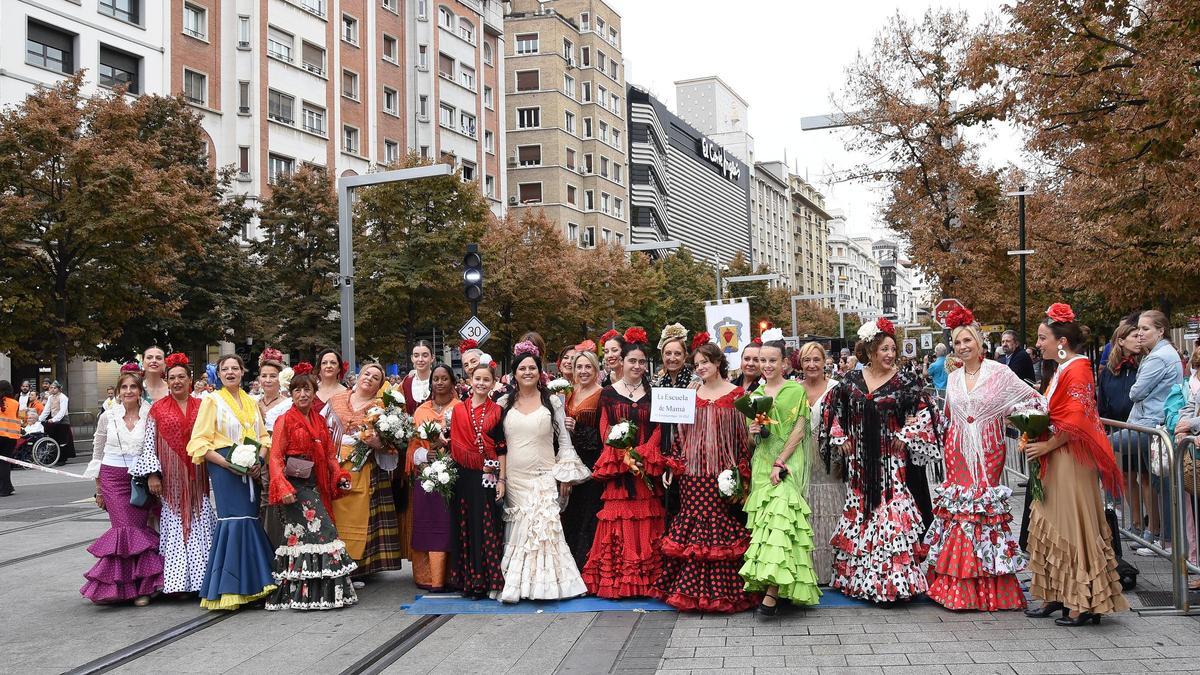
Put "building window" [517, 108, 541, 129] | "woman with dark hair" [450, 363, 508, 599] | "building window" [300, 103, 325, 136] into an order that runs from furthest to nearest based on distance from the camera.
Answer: "building window" [517, 108, 541, 129] < "building window" [300, 103, 325, 136] < "woman with dark hair" [450, 363, 508, 599]

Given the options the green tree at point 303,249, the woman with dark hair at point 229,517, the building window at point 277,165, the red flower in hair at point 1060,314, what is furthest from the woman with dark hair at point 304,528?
the building window at point 277,165

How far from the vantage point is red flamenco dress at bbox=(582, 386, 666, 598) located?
24.9 feet

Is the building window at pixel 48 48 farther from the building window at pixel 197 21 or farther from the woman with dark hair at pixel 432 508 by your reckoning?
the woman with dark hair at pixel 432 508

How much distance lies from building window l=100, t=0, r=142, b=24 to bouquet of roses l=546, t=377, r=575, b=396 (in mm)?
30544

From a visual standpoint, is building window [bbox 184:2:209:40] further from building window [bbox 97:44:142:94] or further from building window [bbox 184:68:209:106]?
building window [bbox 97:44:142:94]

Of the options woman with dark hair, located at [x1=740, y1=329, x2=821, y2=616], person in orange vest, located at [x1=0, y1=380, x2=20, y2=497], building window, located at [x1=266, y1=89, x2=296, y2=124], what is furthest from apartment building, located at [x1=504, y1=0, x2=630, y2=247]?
woman with dark hair, located at [x1=740, y1=329, x2=821, y2=616]

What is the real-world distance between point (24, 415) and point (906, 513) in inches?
757

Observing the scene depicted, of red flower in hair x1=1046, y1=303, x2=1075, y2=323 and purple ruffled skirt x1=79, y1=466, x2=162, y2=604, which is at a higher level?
red flower in hair x1=1046, y1=303, x2=1075, y2=323

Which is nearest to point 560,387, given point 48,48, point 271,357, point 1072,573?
point 271,357

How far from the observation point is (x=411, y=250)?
31.6 m

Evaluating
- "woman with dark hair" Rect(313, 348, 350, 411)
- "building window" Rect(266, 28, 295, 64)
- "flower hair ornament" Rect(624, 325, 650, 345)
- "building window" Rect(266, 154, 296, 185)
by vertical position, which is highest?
"building window" Rect(266, 28, 295, 64)

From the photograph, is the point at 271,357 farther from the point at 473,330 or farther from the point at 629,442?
the point at 473,330

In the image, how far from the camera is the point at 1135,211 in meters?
19.6

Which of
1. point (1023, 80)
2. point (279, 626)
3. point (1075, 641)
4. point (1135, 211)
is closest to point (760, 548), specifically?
point (1075, 641)
